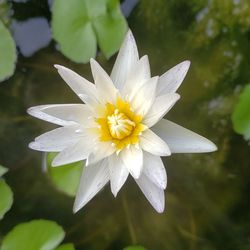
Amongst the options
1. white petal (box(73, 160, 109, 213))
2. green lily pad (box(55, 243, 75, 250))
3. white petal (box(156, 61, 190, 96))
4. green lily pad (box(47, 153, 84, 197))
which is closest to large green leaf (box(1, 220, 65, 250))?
green lily pad (box(55, 243, 75, 250))

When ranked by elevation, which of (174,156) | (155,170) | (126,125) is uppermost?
(126,125)

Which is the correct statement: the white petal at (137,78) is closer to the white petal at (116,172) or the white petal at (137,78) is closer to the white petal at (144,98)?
the white petal at (144,98)

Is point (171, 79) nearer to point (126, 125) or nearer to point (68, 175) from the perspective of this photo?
point (126, 125)

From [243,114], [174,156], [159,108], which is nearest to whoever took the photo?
[159,108]

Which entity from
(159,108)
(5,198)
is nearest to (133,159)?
(159,108)

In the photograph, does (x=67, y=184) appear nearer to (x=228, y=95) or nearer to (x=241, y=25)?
(x=228, y=95)

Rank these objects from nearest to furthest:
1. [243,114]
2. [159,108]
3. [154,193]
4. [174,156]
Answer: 1. [159,108]
2. [154,193]
3. [243,114]
4. [174,156]

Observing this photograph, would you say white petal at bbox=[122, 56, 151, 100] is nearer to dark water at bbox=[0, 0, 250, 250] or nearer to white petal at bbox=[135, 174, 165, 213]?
white petal at bbox=[135, 174, 165, 213]

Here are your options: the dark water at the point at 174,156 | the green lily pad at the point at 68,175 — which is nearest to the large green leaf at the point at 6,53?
the dark water at the point at 174,156
